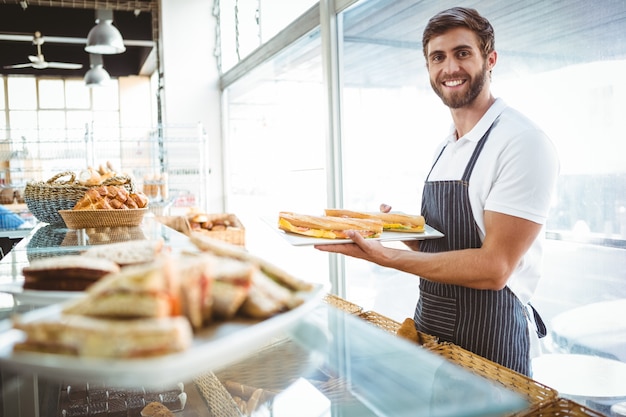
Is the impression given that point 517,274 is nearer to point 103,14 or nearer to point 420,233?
point 420,233

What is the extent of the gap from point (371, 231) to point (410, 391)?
1.14 m

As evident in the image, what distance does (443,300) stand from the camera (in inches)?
72.8

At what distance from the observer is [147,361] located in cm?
49

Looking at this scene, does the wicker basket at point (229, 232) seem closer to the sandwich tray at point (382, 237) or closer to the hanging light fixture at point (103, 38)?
the hanging light fixture at point (103, 38)

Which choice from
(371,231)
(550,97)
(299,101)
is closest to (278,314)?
(371,231)

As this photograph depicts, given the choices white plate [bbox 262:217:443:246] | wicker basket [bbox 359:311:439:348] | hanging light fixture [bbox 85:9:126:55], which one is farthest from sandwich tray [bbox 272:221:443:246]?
hanging light fixture [bbox 85:9:126:55]

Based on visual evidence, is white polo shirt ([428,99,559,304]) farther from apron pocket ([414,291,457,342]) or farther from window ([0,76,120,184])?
window ([0,76,120,184])

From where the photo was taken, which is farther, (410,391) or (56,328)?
(410,391)

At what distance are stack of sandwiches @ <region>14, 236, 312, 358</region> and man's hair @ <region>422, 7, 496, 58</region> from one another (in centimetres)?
138

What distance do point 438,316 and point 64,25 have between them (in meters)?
9.11

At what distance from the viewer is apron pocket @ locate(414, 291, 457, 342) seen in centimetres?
182

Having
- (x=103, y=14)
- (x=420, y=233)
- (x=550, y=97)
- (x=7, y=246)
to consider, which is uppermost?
(x=103, y=14)

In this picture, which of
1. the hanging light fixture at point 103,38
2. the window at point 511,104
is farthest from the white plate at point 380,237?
the hanging light fixture at point 103,38

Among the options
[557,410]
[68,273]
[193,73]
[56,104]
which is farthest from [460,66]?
[56,104]
